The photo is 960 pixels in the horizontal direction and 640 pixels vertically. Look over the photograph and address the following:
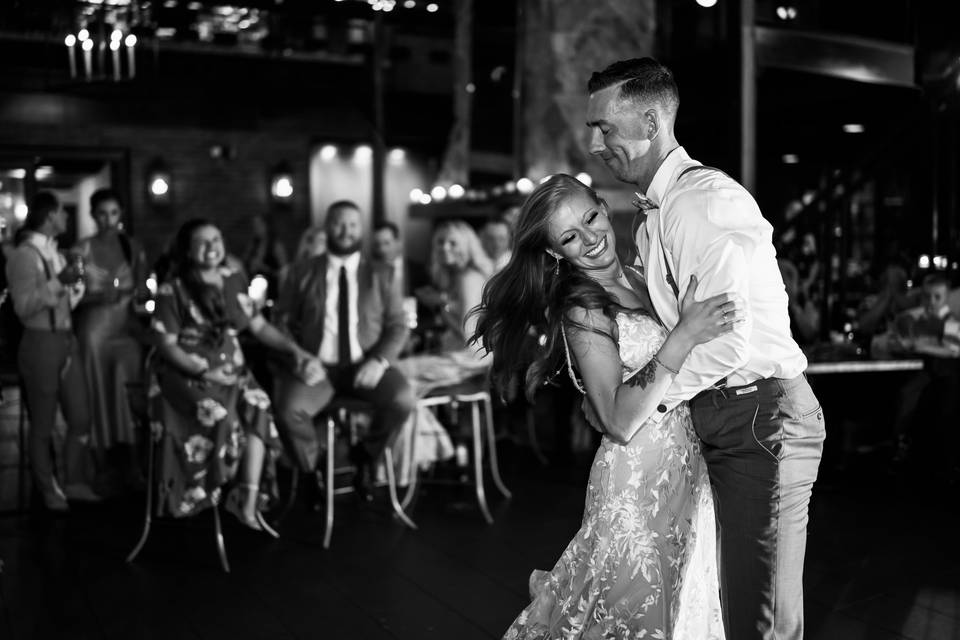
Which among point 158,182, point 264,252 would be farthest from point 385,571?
point 158,182

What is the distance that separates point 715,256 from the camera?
182 centimetres

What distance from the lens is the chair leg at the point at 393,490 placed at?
452cm

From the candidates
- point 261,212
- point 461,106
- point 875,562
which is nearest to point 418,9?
point 461,106

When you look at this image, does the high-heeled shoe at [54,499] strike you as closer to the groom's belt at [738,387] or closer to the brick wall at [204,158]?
the groom's belt at [738,387]

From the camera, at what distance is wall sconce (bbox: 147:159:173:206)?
11.7 meters

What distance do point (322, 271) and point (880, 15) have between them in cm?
934

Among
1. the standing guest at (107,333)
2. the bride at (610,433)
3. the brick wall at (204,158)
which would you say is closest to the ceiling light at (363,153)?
the brick wall at (204,158)

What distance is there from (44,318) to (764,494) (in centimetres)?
391

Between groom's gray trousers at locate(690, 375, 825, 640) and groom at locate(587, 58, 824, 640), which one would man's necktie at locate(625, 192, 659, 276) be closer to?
groom at locate(587, 58, 824, 640)

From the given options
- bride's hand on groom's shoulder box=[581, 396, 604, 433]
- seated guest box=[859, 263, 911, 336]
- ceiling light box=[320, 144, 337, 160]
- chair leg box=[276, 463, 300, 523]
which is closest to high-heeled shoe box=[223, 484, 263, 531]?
chair leg box=[276, 463, 300, 523]

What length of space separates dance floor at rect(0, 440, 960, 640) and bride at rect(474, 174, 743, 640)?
1218 millimetres

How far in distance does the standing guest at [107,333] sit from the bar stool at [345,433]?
1.21 meters

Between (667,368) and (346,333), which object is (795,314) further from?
(667,368)

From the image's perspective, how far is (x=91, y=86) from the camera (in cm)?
1113
